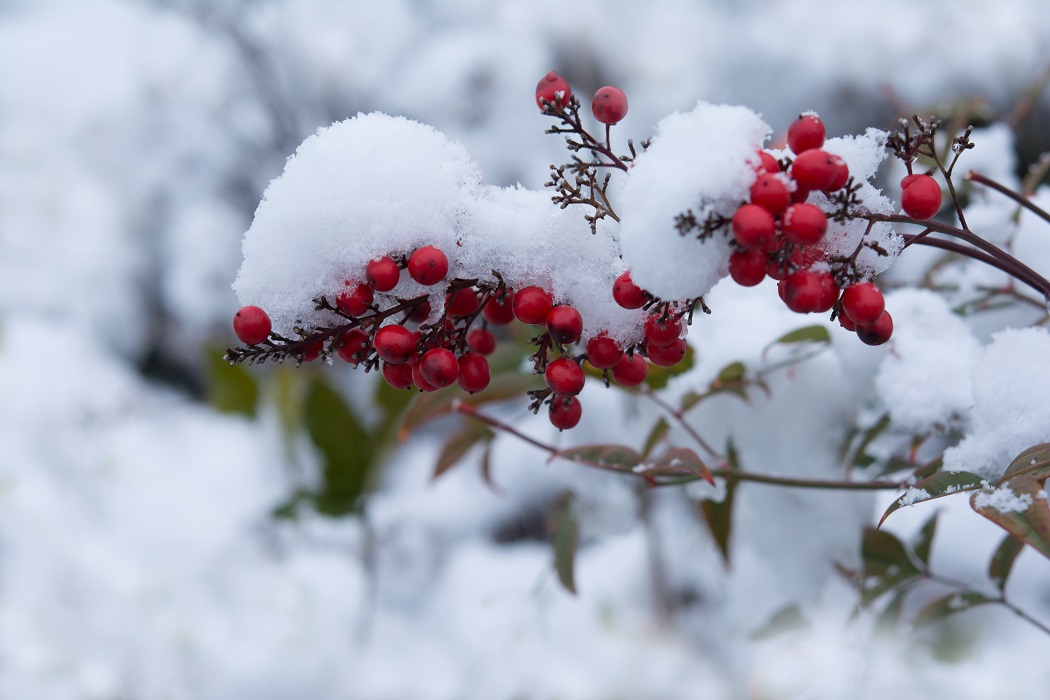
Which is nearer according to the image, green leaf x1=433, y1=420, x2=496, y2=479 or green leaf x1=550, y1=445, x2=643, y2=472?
green leaf x1=550, y1=445, x2=643, y2=472

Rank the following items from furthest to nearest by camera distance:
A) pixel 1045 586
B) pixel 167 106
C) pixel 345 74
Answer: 1. pixel 167 106
2. pixel 345 74
3. pixel 1045 586

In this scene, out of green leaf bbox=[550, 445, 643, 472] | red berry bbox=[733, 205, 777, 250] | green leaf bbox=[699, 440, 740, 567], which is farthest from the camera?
→ green leaf bbox=[699, 440, 740, 567]

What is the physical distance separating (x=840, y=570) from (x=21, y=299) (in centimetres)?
226

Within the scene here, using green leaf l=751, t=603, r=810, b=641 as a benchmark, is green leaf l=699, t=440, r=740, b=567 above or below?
above

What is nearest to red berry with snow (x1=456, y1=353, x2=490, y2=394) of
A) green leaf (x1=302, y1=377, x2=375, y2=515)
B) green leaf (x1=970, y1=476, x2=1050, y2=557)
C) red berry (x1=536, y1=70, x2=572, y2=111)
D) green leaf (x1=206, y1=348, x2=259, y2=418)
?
red berry (x1=536, y1=70, x2=572, y2=111)

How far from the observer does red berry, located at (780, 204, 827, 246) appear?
29 centimetres

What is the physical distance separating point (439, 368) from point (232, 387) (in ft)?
4.68

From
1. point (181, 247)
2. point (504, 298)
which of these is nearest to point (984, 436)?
point (504, 298)

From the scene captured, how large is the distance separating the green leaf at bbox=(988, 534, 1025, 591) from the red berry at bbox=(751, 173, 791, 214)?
1.40 feet

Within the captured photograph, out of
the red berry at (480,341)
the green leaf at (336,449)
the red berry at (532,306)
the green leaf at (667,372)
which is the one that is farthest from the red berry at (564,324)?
the green leaf at (336,449)

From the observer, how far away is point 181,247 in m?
2.14

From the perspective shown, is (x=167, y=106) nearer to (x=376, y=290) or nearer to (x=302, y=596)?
(x=302, y=596)

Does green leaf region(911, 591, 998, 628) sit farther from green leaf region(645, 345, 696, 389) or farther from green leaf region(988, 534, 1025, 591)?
green leaf region(645, 345, 696, 389)

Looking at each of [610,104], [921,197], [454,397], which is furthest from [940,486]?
[454,397]
